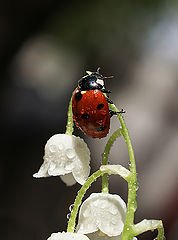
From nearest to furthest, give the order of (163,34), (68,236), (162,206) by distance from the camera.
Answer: (68,236) < (162,206) < (163,34)

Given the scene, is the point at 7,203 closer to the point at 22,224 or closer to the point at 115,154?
the point at 22,224

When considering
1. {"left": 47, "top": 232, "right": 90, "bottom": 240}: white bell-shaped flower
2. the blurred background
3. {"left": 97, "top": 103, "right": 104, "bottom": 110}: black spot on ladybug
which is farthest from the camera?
the blurred background

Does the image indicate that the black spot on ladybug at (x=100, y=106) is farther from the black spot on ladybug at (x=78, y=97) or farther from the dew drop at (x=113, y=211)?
the dew drop at (x=113, y=211)

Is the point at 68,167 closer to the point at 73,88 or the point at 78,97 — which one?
the point at 78,97

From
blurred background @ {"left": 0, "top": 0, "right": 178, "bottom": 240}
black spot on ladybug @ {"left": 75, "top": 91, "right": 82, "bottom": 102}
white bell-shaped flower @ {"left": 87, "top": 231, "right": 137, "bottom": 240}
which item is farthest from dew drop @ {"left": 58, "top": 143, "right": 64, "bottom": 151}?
blurred background @ {"left": 0, "top": 0, "right": 178, "bottom": 240}

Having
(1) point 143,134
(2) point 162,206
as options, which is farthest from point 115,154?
(2) point 162,206

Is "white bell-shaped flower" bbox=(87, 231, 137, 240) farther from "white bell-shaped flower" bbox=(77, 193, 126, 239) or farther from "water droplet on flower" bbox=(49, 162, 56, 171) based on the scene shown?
"water droplet on flower" bbox=(49, 162, 56, 171)

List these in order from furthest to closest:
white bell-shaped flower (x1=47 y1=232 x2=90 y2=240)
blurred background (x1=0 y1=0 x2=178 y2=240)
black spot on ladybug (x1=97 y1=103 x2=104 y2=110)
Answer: blurred background (x1=0 y1=0 x2=178 y2=240), black spot on ladybug (x1=97 y1=103 x2=104 y2=110), white bell-shaped flower (x1=47 y1=232 x2=90 y2=240)

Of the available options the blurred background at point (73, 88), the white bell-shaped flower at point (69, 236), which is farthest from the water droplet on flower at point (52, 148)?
the blurred background at point (73, 88)
